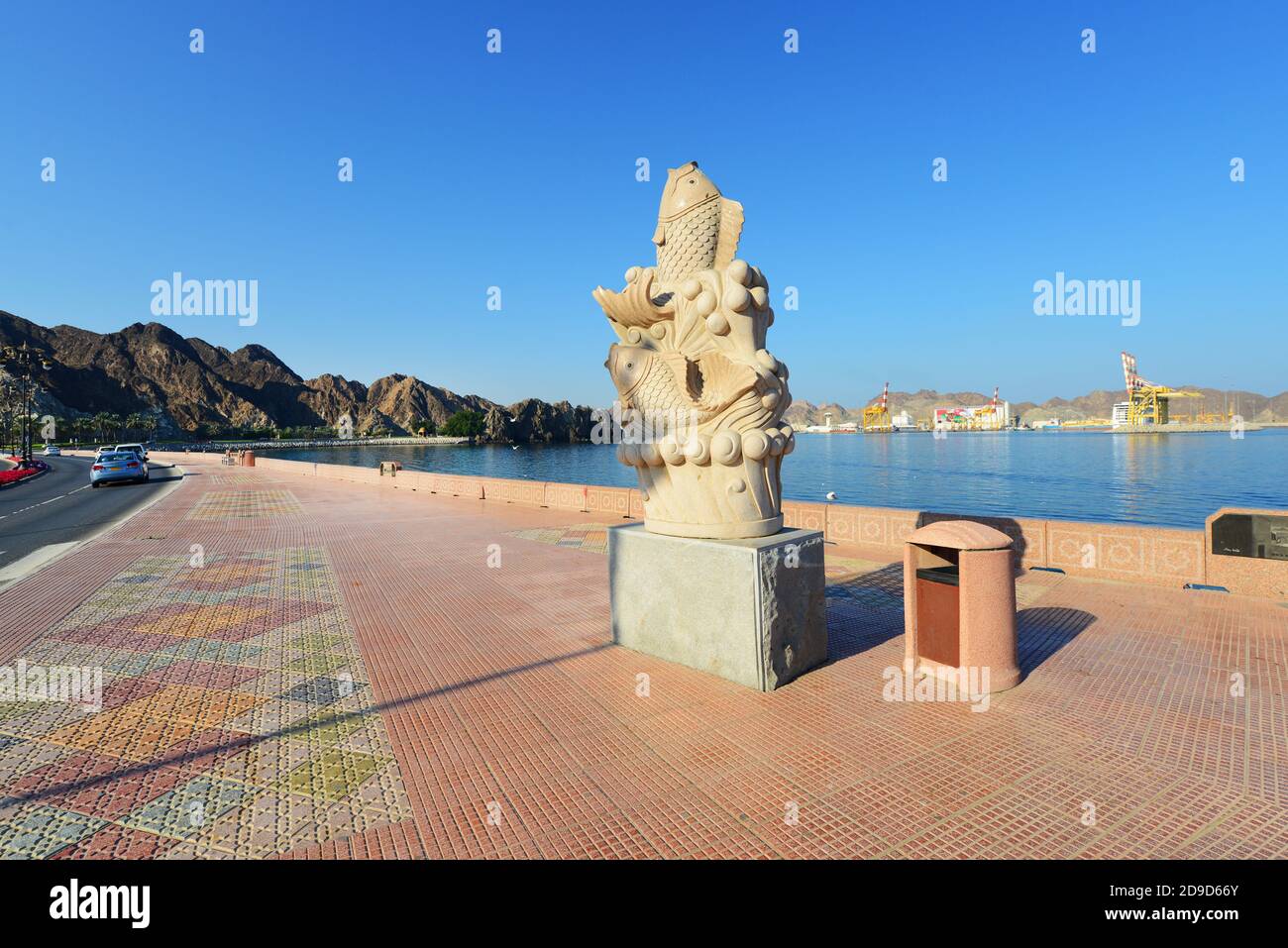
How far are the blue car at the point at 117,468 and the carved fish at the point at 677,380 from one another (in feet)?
101

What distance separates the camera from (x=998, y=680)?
534 centimetres

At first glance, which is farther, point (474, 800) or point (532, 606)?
point (532, 606)

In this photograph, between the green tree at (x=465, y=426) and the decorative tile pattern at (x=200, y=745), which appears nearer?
the decorative tile pattern at (x=200, y=745)

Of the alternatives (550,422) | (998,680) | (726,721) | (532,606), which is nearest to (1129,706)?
(998,680)

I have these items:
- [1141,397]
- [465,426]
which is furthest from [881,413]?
[465,426]

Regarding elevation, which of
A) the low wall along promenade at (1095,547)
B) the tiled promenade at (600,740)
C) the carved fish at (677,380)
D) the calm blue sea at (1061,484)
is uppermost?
the carved fish at (677,380)

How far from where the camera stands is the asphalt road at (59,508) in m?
14.2

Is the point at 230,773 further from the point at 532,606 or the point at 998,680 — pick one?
the point at 998,680

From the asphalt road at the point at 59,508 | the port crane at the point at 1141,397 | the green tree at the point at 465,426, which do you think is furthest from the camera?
the green tree at the point at 465,426

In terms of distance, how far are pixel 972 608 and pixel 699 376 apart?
10.8 ft

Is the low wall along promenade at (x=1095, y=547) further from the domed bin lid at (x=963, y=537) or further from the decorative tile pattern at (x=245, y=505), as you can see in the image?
the decorative tile pattern at (x=245, y=505)

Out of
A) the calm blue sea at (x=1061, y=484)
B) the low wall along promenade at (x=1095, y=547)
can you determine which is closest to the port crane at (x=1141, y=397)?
the calm blue sea at (x=1061, y=484)

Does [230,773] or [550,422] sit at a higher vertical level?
[550,422]
